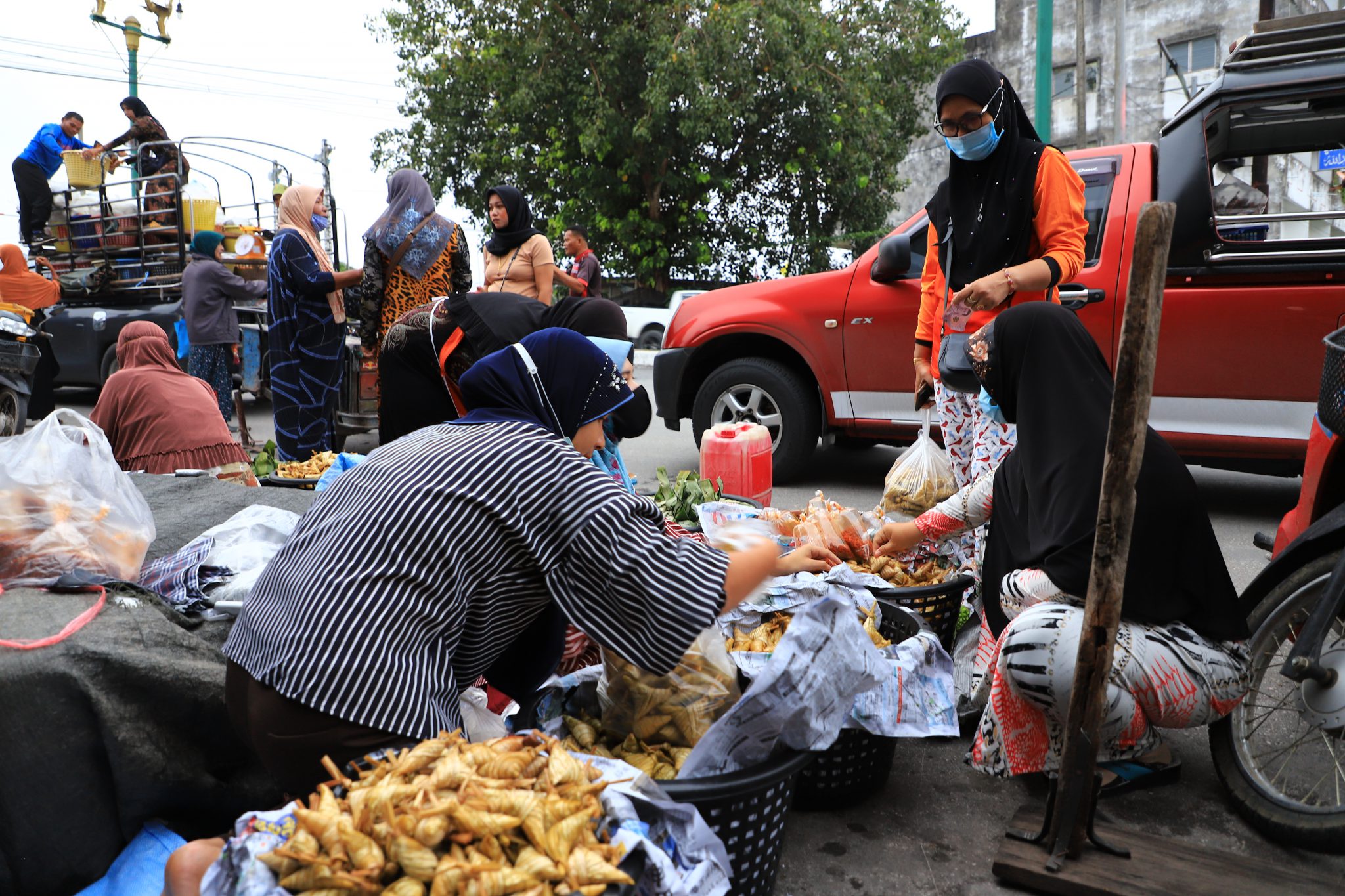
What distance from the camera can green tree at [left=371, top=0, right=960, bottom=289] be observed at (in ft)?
49.4

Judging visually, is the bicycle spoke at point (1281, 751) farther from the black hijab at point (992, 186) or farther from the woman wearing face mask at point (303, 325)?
the woman wearing face mask at point (303, 325)

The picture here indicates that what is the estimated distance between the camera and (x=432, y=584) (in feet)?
5.87

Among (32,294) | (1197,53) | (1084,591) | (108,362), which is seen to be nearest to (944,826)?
(1084,591)

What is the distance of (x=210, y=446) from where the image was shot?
4.44 meters

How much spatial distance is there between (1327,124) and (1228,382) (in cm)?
139

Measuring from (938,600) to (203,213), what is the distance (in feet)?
31.0

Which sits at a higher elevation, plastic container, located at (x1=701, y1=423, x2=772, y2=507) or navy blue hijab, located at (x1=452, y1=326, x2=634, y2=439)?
navy blue hijab, located at (x1=452, y1=326, x2=634, y2=439)

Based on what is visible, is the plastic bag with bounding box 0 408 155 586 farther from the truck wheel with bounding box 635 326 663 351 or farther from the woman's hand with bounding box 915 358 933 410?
the truck wheel with bounding box 635 326 663 351

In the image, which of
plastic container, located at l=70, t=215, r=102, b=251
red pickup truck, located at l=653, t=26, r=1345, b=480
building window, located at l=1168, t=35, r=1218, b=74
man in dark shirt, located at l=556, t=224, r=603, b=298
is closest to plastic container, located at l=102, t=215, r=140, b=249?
plastic container, located at l=70, t=215, r=102, b=251

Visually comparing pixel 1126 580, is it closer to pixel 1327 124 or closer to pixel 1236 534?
pixel 1236 534

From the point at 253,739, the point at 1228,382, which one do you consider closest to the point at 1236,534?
the point at 1228,382

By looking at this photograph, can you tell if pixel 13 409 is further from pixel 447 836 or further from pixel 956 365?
pixel 447 836

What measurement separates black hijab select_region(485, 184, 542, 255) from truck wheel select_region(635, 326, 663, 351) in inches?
460

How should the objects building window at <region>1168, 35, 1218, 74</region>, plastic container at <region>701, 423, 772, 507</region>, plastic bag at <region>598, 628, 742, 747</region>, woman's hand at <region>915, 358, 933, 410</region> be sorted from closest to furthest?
plastic bag at <region>598, 628, 742, 747</region>
woman's hand at <region>915, 358, 933, 410</region>
plastic container at <region>701, 423, 772, 507</region>
building window at <region>1168, 35, 1218, 74</region>
